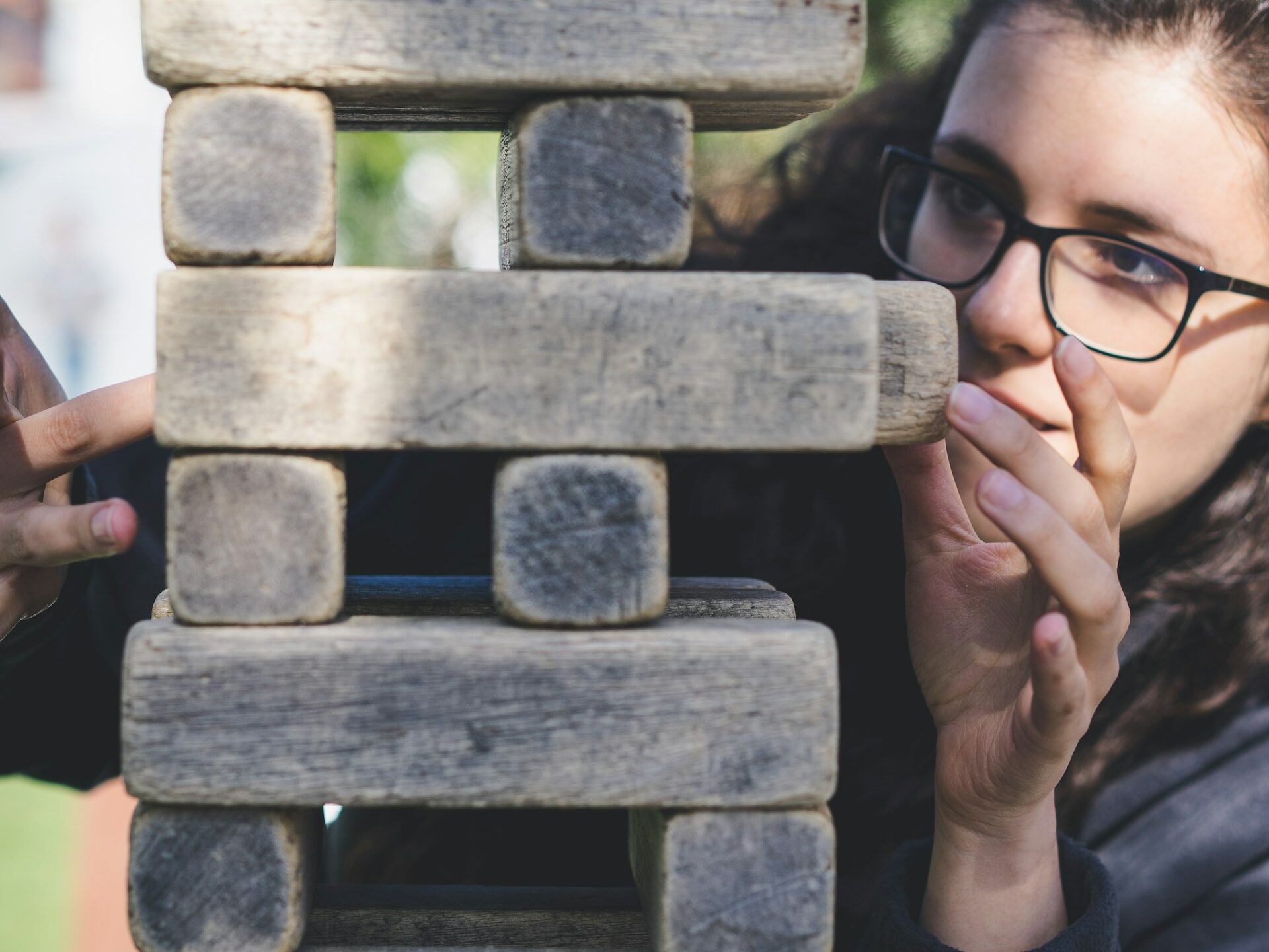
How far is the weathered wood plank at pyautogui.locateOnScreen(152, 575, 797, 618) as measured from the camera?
1.31 metres

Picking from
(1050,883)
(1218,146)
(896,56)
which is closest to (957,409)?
(1050,883)

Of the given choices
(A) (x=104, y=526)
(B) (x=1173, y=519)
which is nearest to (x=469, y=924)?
(A) (x=104, y=526)

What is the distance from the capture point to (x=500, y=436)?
1083 mm

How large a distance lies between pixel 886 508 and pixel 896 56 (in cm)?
159

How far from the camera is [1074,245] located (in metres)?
1.83

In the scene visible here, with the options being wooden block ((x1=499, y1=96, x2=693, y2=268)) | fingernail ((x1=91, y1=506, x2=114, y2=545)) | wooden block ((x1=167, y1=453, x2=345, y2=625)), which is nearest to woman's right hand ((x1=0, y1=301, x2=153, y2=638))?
fingernail ((x1=91, y1=506, x2=114, y2=545))

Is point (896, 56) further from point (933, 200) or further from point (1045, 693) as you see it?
point (1045, 693)

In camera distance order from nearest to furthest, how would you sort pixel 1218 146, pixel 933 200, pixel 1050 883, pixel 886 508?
pixel 1050 883
pixel 1218 146
pixel 933 200
pixel 886 508

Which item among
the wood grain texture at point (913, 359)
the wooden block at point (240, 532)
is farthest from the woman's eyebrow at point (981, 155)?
the wooden block at point (240, 532)

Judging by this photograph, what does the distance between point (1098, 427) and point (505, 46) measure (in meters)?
0.86

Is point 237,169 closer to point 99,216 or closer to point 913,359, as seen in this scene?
point 913,359

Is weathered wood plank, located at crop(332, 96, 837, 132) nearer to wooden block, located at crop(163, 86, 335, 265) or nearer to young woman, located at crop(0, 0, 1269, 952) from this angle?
wooden block, located at crop(163, 86, 335, 265)

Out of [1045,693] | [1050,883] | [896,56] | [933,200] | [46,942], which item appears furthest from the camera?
[46,942]

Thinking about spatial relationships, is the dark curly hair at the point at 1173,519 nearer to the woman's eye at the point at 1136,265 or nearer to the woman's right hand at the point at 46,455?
the woman's eye at the point at 1136,265
